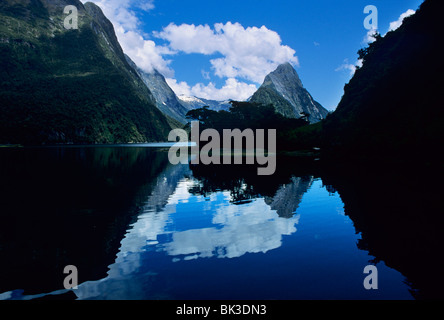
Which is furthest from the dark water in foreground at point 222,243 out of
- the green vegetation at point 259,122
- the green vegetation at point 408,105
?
the green vegetation at point 259,122

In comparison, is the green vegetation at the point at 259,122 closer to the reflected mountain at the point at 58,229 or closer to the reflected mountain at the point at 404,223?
the reflected mountain at the point at 404,223

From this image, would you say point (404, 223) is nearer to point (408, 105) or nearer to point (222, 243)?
point (222, 243)

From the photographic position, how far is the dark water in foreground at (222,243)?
35.4ft

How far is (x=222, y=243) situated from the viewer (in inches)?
628

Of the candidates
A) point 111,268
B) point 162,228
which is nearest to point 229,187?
point 162,228

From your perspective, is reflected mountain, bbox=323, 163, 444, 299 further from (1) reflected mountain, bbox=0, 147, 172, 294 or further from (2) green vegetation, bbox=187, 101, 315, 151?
(2) green vegetation, bbox=187, 101, 315, 151

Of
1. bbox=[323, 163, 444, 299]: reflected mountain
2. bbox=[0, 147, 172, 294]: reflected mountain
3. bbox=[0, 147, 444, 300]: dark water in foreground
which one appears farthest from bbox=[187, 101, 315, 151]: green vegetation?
bbox=[0, 147, 172, 294]: reflected mountain

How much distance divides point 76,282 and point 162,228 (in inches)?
305

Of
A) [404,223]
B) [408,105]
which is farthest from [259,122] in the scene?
[404,223]

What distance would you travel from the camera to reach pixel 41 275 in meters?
11.7
